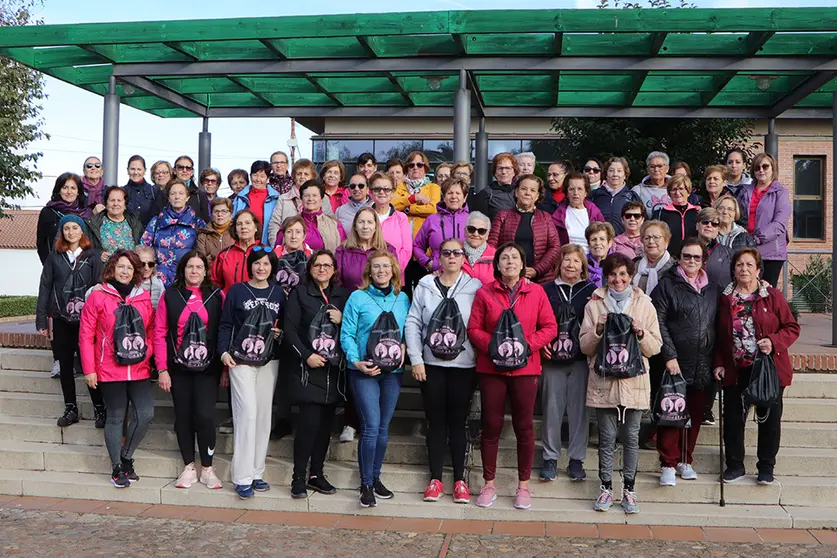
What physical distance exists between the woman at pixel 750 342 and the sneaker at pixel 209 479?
4042mm

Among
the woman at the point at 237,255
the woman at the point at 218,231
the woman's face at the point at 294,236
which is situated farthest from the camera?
the woman at the point at 218,231

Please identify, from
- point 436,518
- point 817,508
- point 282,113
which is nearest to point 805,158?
point 282,113

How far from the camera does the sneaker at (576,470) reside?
6344 millimetres

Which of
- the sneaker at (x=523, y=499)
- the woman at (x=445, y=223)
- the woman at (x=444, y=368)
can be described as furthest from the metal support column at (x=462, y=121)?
the sneaker at (x=523, y=499)

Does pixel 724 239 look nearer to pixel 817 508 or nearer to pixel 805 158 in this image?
pixel 817 508

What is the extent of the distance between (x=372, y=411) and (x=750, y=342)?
290cm

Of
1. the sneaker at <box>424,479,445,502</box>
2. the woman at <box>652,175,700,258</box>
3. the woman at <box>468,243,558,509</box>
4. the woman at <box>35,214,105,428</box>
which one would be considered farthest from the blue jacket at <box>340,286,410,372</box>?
the woman at <box>652,175,700,258</box>

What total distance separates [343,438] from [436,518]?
1221mm

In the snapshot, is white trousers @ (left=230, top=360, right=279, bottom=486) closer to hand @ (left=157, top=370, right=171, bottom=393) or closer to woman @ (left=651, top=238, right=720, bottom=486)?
hand @ (left=157, top=370, right=171, bottom=393)

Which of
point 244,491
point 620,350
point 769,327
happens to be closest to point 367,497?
point 244,491

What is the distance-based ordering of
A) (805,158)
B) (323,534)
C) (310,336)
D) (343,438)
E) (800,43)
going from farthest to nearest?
(805,158)
(800,43)
(343,438)
(310,336)
(323,534)

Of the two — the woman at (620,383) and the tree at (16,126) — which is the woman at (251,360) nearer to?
the woman at (620,383)

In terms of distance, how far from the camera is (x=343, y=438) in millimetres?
6957

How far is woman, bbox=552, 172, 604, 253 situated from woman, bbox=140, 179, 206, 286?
131 inches
